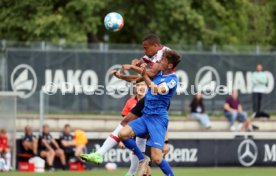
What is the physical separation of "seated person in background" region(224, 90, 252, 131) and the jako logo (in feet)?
20.6

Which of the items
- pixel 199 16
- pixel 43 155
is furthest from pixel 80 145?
pixel 199 16

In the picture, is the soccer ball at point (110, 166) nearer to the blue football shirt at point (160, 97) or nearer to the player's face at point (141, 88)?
the player's face at point (141, 88)

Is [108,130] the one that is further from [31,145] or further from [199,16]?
[199,16]

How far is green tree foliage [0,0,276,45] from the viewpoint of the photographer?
3606 cm

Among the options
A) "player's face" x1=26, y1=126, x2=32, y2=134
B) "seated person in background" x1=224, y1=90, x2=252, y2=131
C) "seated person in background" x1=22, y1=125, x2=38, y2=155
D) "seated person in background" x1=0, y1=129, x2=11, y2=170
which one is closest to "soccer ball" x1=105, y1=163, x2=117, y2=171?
"seated person in background" x1=22, y1=125, x2=38, y2=155

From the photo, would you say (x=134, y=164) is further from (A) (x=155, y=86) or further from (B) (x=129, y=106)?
(A) (x=155, y=86)

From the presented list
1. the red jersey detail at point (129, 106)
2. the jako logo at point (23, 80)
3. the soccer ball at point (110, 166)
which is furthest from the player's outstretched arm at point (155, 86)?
the jako logo at point (23, 80)

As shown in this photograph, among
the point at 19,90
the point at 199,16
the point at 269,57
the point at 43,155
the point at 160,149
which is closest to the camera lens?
the point at 160,149

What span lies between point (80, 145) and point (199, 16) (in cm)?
1315

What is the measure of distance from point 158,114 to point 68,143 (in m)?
10.1

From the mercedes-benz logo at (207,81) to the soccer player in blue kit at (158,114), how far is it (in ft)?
46.3

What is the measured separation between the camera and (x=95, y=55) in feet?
100

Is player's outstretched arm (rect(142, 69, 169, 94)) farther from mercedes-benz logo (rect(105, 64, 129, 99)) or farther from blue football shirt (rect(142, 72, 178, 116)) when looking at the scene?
mercedes-benz logo (rect(105, 64, 129, 99))

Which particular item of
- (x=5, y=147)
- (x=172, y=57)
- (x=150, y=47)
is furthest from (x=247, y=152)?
(x=172, y=57)
